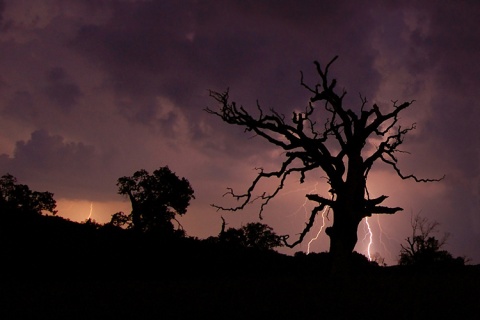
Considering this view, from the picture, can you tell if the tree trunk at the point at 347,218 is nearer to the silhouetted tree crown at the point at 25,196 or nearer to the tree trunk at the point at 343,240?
the tree trunk at the point at 343,240

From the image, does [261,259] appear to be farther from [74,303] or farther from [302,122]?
[74,303]

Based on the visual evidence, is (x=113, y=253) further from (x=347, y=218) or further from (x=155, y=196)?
(x=155, y=196)

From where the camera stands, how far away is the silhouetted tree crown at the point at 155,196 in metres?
44.6

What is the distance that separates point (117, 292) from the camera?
10688 mm

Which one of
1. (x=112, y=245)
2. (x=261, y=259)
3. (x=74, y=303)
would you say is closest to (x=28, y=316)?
(x=74, y=303)

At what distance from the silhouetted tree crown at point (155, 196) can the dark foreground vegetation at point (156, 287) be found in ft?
75.7

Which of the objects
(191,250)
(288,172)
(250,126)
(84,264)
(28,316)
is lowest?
(28,316)

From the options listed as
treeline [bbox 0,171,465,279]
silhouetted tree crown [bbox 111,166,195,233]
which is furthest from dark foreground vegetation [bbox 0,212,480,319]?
silhouetted tree crown [bbox 111,166,195,233]

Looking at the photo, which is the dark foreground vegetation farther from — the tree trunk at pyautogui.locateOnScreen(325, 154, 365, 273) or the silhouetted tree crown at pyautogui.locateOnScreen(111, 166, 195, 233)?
the silhouetted tree crown at pyautogui.locateOnScreen(111, 166, 195, 233)

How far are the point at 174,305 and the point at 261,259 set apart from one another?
1643cm

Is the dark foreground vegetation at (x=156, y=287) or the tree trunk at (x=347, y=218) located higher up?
the tree trunk at (x=347, y=218)

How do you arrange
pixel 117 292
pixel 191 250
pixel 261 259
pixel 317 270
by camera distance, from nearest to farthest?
1. pixel 117 292
2. pixel 191 250
3. pixel 261 259
4. pixel 317 270

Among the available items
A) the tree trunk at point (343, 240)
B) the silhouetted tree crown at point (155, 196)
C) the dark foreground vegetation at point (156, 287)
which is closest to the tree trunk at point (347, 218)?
the tree trunk at point (343, 240)

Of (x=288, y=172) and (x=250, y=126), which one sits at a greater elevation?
(x=250, y=126)
